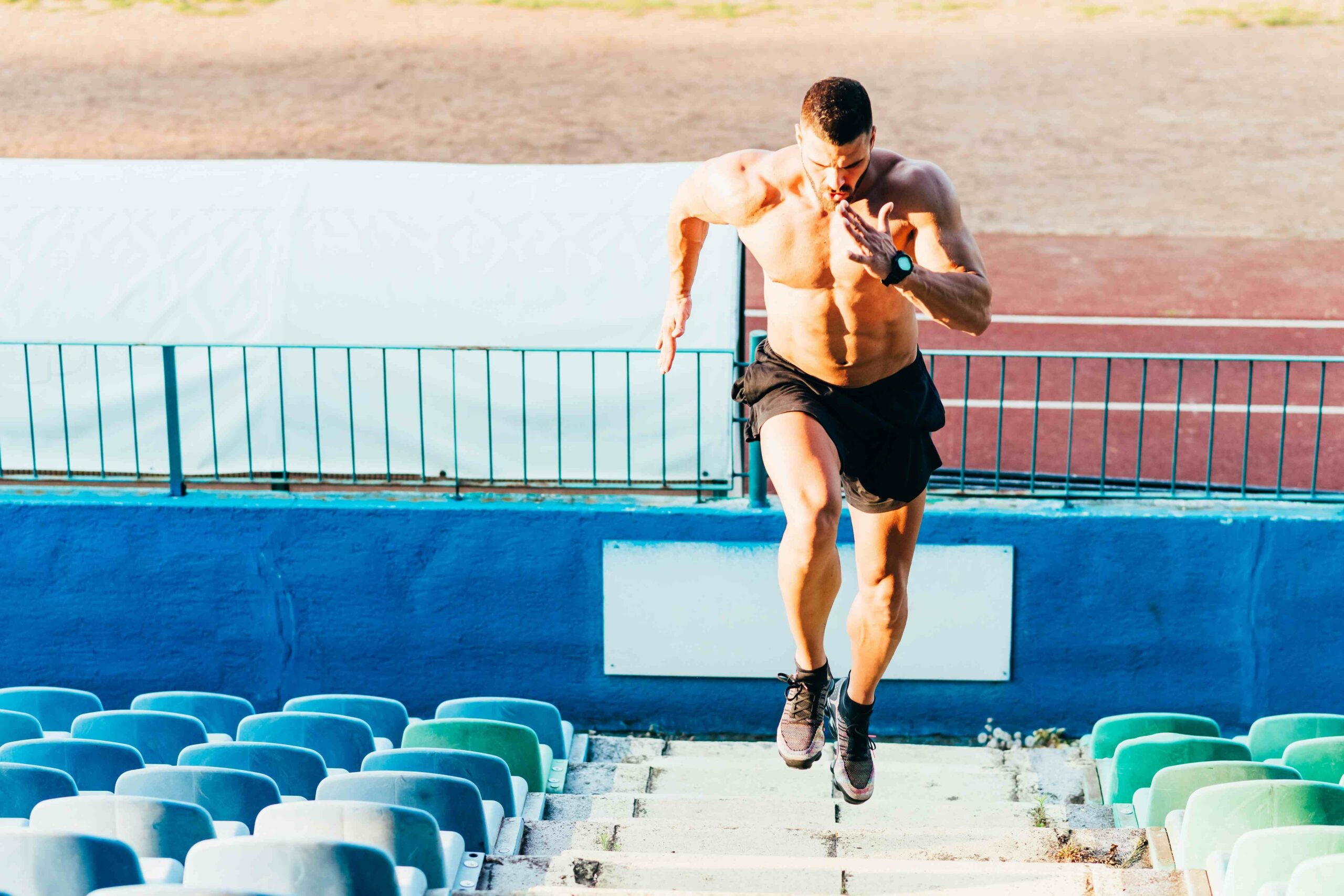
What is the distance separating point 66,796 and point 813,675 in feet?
10.4

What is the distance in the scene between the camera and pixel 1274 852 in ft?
18.4

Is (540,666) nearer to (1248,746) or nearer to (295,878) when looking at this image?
(1248,746)

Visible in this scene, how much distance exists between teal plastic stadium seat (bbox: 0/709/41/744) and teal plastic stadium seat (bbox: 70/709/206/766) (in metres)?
0.26

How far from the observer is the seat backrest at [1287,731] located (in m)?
8.32

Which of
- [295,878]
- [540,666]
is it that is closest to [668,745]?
[540,666]

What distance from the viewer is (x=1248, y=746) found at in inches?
343

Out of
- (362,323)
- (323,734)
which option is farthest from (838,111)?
(362,323)

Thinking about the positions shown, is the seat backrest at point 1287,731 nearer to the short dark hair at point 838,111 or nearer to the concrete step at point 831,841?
the concrete step at point 831,841

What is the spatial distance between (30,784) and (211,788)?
2.53 feet

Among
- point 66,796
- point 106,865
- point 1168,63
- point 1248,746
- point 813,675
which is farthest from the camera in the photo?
point 1168,63

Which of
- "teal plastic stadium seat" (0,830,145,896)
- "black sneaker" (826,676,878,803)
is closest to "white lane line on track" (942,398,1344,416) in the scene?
"black sneaker" (826,676,878,803)

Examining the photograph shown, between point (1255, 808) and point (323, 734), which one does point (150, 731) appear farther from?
point (1255, 808)

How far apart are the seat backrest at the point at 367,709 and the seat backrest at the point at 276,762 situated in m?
1.41

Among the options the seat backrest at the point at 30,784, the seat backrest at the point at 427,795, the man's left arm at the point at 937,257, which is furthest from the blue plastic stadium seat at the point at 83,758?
the man's left arm at the point at 937,257
